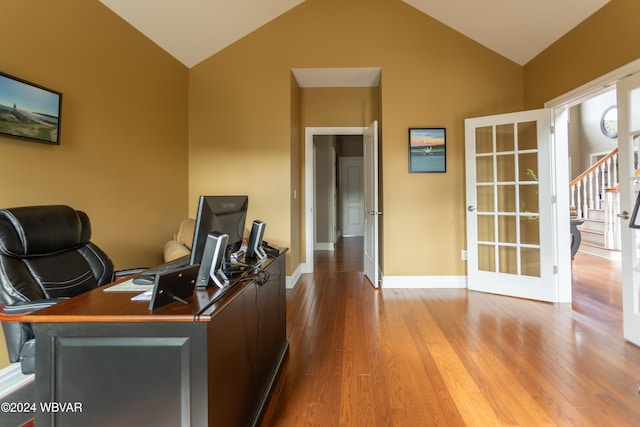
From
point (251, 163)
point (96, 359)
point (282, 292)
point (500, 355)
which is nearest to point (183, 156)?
point (251, 163)

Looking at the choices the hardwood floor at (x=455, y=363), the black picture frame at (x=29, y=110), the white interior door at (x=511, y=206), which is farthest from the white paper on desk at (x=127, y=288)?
the white interior door at (x=511, y=206)

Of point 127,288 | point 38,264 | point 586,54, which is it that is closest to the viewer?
point 127,288

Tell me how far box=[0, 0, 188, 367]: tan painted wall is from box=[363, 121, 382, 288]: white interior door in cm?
225

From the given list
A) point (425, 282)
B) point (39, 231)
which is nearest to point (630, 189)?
point (425, 282)

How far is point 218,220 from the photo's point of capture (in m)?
1.36

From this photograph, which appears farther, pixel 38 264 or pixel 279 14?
pixel 279 14

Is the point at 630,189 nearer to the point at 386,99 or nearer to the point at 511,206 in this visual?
the point at 511,206

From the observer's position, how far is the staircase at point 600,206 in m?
5.00

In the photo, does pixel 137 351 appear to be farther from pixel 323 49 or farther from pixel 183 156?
pixel 323 49

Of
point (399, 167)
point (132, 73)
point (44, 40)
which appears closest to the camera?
point (44, 40)

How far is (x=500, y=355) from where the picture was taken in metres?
2.03

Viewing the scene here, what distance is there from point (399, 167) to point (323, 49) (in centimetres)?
166

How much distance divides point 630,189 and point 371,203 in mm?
2226

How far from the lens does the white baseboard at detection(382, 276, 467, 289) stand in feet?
11.6
